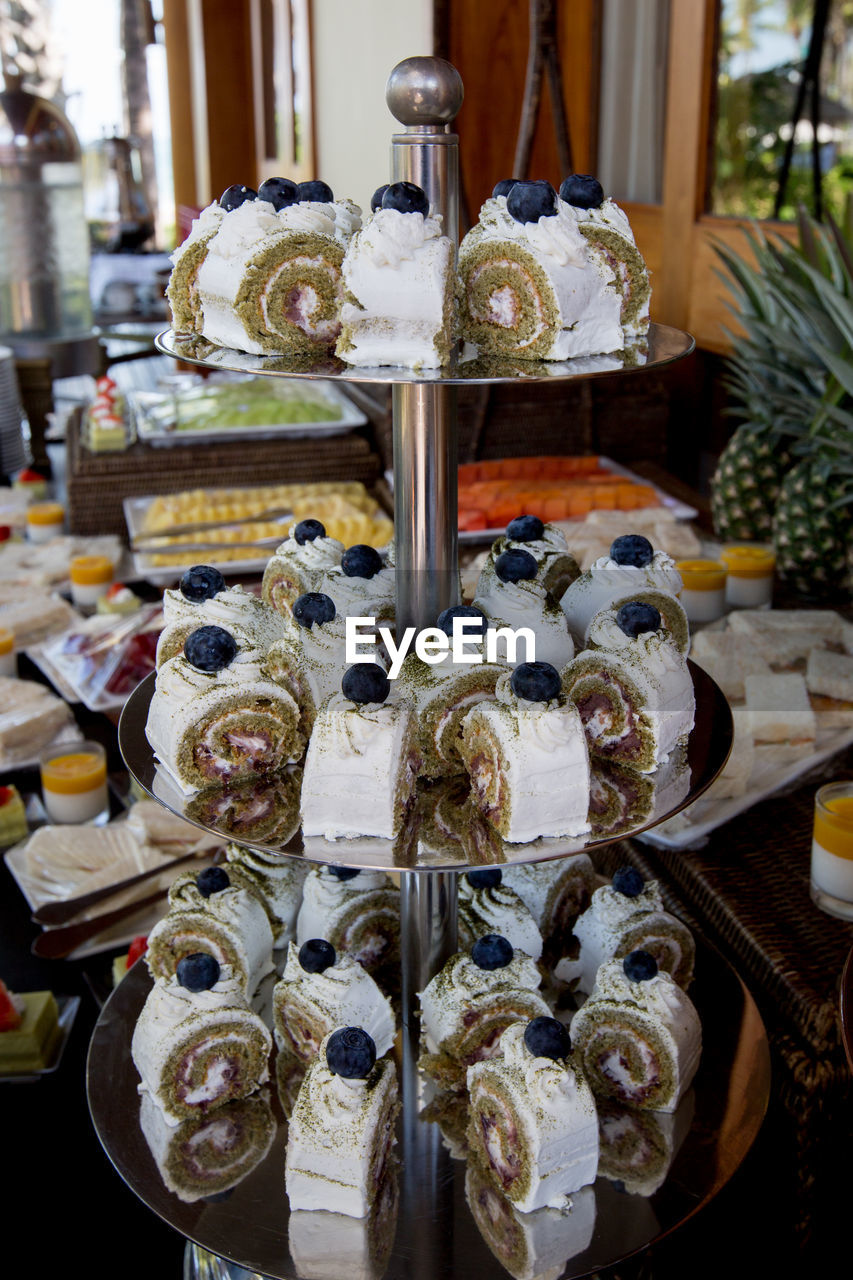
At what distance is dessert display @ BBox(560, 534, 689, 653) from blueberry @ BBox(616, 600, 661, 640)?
98 mm

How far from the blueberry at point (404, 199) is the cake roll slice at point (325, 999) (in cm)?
71

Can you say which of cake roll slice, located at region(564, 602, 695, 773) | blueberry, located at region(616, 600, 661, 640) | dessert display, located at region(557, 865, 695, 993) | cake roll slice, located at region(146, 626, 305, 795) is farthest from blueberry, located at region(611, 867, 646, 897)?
cake roll slice, located at region(146, 626, 305, 795)

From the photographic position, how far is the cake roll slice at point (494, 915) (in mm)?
1334

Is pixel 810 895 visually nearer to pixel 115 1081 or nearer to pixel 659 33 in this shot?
pixel 115 1081

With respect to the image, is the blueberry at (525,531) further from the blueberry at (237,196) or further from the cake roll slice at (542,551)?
the blueberry at (237,196)

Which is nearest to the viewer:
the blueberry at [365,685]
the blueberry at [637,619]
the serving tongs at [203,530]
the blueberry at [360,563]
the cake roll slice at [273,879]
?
the blueberry at [365,685]

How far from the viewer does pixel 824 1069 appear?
4.28 feet

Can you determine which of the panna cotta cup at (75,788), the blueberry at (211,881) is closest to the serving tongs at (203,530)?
the panna cotta cup at (75,788)

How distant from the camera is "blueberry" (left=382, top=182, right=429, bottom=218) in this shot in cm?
95

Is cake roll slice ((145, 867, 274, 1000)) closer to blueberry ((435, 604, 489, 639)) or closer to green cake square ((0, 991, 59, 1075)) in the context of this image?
green cake square ((0, 991, 59, 1075))

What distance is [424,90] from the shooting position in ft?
3.15

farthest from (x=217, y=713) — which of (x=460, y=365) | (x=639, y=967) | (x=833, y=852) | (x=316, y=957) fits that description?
(x=833, y=852)

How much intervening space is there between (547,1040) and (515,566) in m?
0.46

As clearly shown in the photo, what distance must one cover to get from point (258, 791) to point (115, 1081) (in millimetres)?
393
